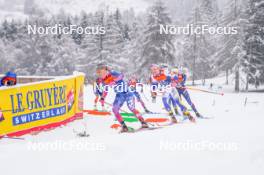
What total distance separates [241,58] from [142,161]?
2911cm

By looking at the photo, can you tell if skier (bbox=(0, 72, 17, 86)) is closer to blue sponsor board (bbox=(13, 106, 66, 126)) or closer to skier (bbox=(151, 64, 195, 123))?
blue sponsor board (bbox=(13, 106, 66, 126))

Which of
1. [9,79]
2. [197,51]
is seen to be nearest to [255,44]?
[197,51]

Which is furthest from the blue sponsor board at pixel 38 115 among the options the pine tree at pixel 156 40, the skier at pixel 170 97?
the pine tree at pixel 156 40

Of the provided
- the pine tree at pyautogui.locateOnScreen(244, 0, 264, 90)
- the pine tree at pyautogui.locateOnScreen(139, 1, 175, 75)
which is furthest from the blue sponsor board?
the pine tree at pyautogui.locateOnScreen(244, 0, 264, 90)

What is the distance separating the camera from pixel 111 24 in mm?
42656

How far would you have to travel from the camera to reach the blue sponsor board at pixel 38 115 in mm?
10305

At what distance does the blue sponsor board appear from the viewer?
10305 mm

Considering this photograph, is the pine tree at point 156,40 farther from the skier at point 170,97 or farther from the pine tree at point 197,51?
the skier at point 170,97

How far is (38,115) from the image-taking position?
1105cm

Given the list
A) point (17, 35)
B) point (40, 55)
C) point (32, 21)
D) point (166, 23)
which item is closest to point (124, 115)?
point (166, 23)

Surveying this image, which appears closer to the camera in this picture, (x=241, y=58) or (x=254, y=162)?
(x=254, y=162)

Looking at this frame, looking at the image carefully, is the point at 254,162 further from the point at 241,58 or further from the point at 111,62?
the point at 111,62

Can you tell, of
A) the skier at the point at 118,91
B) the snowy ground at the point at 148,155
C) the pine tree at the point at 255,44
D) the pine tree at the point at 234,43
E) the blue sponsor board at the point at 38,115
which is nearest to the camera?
the snowy ground at the point at 148,155

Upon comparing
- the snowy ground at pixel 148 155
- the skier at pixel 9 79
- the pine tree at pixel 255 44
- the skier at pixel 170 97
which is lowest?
the snowy ground at pixel 148 155
